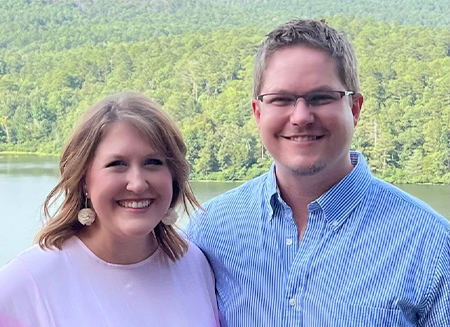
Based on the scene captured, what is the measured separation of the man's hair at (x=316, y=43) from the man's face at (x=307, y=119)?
0.06 feet

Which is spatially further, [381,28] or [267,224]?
[381,28]

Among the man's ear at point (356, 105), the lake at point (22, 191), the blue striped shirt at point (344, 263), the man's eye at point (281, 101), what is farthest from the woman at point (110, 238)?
the lake at point (22, 191)

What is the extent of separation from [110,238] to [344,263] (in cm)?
59

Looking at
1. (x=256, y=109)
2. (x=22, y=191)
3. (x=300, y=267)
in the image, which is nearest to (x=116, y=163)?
(x=256, y=109)

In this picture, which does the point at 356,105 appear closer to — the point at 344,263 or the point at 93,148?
the point at 344,263

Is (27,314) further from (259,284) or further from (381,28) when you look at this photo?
(381,28)

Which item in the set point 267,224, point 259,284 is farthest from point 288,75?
point 259,284

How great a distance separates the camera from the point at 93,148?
1.47 meters

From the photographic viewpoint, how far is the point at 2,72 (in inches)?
152

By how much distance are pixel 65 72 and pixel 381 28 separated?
230 centimetres

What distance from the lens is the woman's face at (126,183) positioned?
1.44m

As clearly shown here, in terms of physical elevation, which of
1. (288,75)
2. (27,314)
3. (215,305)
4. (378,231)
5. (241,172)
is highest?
(288,75)

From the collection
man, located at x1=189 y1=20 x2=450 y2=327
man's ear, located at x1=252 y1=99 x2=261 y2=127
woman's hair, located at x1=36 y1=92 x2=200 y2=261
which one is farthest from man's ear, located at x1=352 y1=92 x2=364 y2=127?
woman's hair, located at x1=36 y1=92 x2=200 y2=261

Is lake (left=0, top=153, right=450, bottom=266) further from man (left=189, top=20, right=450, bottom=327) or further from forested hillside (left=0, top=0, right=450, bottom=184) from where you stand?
man (left=189, top=20, right=450, bottom=327)
